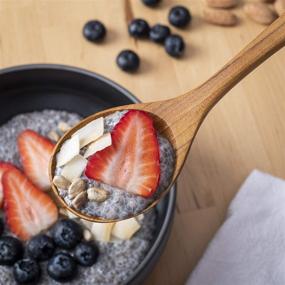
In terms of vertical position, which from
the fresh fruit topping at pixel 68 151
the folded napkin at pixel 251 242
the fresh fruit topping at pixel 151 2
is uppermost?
the fresh fruit topping at pixel 151 2

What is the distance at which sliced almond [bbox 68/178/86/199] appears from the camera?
2.94 ft

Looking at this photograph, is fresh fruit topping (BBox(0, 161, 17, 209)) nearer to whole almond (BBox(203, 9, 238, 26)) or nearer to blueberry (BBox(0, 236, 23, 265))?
blueberry (BBox(0, 236, 23, 265))

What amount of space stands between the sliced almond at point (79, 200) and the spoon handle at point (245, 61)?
0.77 feet

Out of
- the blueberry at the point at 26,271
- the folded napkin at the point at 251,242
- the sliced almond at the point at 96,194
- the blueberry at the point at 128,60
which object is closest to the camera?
the sliced almond at the point at 96,194

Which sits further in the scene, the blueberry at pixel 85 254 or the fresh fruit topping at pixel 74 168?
the blueberry at pixel 85 254

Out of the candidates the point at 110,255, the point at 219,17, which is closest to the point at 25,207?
the point at 110,255

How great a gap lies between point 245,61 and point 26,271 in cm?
54

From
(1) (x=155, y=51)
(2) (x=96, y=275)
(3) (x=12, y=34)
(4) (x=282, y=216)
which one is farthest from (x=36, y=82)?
(4) (x=282, y=216)

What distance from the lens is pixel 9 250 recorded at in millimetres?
1087

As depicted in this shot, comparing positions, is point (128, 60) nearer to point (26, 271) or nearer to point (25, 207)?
point (25, 207)

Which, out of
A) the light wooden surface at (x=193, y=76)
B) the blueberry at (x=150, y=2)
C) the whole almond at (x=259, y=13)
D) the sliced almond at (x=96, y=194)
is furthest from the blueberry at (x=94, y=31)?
the sliced almond at (x=96, y=194)

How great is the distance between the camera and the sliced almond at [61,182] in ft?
3.00

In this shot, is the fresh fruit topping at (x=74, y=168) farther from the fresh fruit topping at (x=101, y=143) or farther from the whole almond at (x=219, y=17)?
the whole almond at (x=219, y=17)

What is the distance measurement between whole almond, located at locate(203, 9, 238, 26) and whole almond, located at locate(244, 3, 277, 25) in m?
0.04
